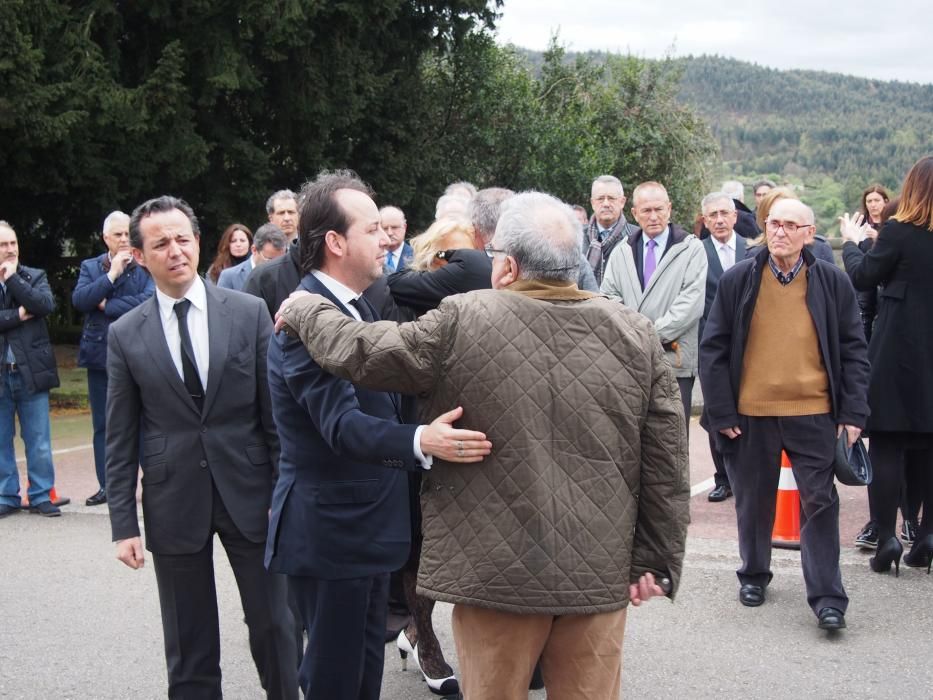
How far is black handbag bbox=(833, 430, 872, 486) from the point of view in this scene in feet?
18.5

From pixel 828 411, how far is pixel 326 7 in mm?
13485

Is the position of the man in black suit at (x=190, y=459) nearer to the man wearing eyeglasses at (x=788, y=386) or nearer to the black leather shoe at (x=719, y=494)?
→ the man wearing eyeglasses at (x=788, y=386)

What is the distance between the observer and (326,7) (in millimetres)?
17172

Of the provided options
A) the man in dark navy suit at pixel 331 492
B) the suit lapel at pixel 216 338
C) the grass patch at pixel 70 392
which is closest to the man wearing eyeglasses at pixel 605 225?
the suit lapel at pixel 216 338

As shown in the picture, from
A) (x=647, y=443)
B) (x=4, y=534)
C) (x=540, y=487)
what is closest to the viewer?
(x=540, y=487)

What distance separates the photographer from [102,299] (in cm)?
871

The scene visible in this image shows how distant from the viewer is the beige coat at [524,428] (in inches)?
118

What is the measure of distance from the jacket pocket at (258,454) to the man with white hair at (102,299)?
4.92 meters

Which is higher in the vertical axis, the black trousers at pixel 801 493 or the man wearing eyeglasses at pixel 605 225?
the man wearing eyeglasses at pixel 605 225

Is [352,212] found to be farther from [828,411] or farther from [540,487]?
[828,411]

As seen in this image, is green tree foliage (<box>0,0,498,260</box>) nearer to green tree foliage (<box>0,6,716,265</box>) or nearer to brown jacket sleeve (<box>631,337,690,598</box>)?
green tree foliage (<box>0,6,716,265</box>)

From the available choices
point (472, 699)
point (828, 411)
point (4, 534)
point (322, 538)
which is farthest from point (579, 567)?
point (4, 534)

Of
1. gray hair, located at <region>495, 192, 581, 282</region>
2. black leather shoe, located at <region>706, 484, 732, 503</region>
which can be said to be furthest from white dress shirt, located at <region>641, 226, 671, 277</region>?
gray hair, located at <region>495, 192, 581, 282</region>

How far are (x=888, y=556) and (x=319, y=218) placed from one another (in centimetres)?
449
